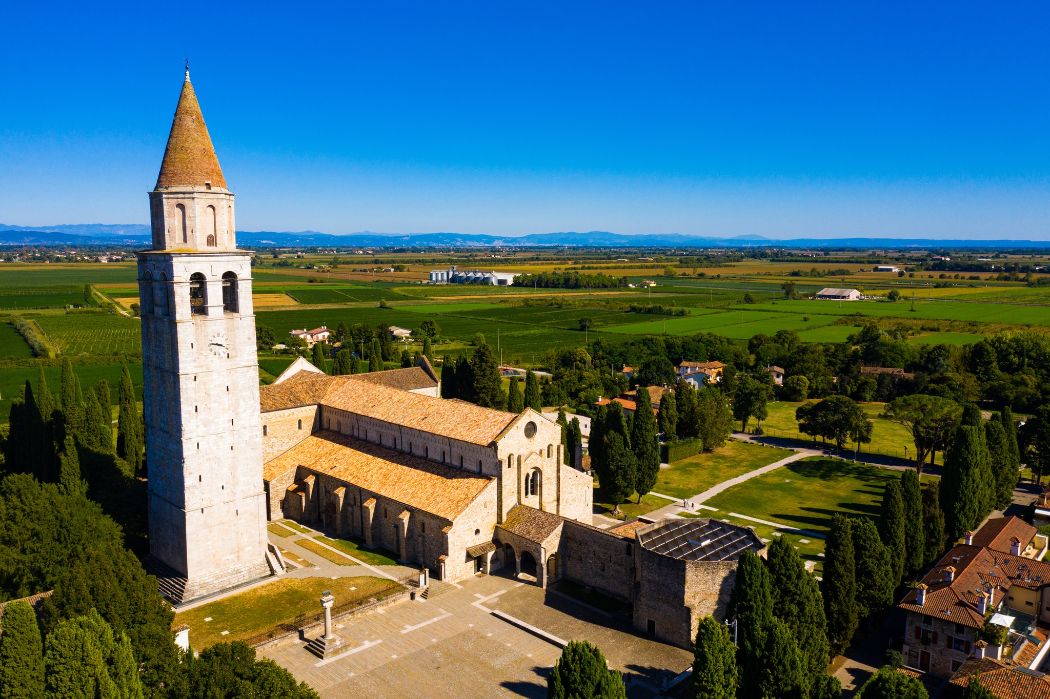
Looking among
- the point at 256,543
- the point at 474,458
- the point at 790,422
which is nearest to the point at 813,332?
the point at 790,422

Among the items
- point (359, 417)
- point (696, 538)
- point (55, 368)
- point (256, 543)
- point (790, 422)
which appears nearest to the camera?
point (696, 538)

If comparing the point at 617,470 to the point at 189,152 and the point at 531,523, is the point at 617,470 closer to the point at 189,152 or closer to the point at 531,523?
the point at 531,523

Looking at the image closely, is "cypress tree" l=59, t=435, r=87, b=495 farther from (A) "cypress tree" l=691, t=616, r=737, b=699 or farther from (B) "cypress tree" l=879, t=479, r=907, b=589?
(B) "cypress tree" l=879, t=479, r=907, b=589

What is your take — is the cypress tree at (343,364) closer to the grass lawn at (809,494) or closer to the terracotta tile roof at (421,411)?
the terracotta tile roof at (421,411)

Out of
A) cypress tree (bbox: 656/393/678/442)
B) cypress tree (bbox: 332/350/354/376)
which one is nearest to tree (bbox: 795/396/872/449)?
cypress tree (bbox: 656/393/678/442)

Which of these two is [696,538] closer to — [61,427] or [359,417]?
[359,417]

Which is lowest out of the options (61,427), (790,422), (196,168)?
(790,422)

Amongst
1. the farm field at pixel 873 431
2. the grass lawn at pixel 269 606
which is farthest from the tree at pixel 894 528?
the farm field at pixel 873 431

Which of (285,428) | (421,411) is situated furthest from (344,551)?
(285,428)
